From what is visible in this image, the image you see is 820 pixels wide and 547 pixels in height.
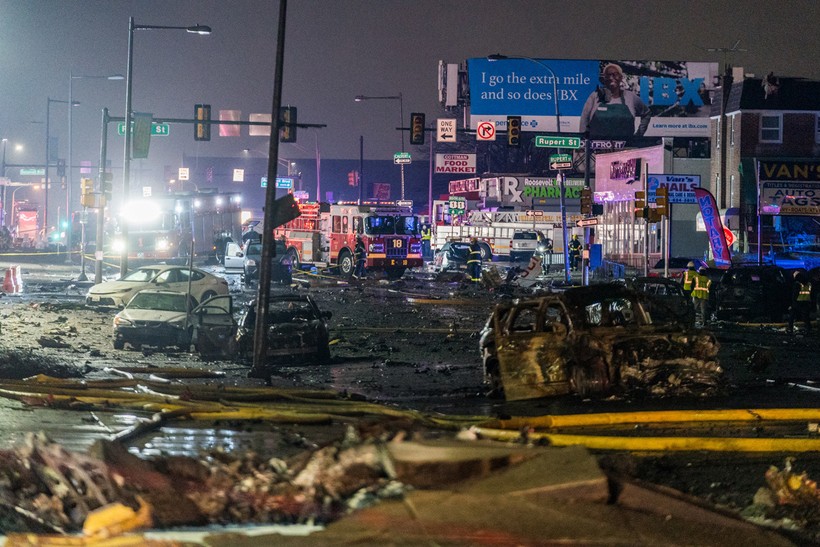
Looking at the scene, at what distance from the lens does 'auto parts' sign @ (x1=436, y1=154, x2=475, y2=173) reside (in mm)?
83938

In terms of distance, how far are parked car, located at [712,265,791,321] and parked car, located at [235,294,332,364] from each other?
12276 millimetres

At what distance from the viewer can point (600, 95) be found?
269 feet

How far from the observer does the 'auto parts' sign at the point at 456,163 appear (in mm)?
83938

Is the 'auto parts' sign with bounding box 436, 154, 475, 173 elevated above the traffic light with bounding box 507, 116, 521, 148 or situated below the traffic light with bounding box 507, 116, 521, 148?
above

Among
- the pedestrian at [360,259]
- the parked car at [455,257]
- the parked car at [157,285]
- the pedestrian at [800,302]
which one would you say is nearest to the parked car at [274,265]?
the pedestrian at [360,259]

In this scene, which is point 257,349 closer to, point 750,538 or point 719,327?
point 750,538

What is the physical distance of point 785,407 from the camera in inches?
509

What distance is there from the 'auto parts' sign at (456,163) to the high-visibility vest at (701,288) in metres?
58.2

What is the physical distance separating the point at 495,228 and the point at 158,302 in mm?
42189

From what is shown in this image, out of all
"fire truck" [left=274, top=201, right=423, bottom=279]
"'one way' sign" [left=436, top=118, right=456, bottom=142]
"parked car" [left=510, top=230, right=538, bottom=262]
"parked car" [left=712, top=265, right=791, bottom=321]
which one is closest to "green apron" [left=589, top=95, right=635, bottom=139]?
"parked car" [left=510, top=230, right=538, bottom=262]

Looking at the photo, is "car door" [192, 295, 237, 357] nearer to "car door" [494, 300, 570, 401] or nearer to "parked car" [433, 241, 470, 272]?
"car door" [494, 300, 570, 401]

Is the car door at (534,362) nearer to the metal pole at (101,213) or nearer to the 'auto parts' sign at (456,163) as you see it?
the metal pole at (101,213)

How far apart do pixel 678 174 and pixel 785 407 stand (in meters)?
43.0

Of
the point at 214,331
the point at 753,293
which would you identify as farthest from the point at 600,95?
the point at 214,331
